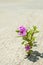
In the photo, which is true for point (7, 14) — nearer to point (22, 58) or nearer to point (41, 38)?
point (41, 38)

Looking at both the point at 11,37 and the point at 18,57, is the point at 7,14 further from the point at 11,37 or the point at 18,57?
the point at 18,57

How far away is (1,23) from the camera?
276 inches

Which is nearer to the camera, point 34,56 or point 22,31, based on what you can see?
point 22,31

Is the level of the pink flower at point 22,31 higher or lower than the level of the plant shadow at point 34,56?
higher

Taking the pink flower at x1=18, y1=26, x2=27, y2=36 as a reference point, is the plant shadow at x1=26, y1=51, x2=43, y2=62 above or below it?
below

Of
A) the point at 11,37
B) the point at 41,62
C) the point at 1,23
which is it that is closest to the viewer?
the point at 41,62

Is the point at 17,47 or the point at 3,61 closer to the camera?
the point at 3,61

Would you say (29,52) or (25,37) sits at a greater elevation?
(25,37)

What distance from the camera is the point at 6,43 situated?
470 cm

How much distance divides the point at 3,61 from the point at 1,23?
322 cm

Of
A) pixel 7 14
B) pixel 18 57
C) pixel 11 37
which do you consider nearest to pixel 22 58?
pixel 18 57

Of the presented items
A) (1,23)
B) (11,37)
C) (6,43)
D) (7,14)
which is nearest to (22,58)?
(6,43)

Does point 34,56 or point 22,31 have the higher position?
point 22,31

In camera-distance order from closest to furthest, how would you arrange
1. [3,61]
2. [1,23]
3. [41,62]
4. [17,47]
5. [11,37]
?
[41,62], [3,61], [17,47], [11,37], [1,23]
